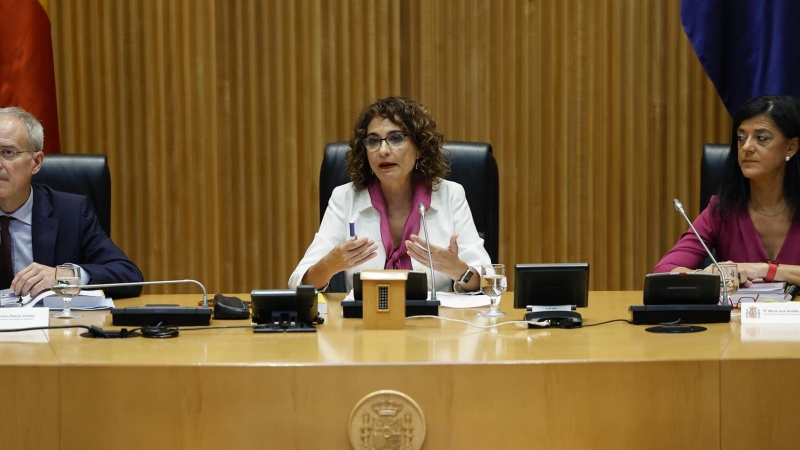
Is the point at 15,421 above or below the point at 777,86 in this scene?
below

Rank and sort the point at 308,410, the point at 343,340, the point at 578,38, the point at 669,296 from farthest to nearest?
the point at 578,38 → the point at 669,296 → the point at 343,340 → the point at 308,410

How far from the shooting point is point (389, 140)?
316 cm

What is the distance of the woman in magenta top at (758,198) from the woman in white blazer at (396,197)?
2.30 feet

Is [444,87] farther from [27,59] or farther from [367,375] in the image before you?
[367,375]

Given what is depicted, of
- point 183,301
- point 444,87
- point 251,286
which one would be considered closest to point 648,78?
point 444,87

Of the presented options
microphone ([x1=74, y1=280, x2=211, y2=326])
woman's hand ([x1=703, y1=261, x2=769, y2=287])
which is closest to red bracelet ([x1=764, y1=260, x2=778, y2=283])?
woman's hand ([x1=703, y1=261, x2=769, y2=287])

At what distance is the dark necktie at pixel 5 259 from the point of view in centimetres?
292

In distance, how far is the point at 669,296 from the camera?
2336 millimetres

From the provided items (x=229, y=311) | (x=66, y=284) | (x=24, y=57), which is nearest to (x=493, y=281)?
(x=229, y=311)

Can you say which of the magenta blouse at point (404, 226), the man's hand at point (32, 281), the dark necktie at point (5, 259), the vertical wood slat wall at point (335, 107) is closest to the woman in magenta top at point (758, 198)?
the magenta blouse at point (404, 226)

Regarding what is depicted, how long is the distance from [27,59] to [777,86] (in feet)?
10.2

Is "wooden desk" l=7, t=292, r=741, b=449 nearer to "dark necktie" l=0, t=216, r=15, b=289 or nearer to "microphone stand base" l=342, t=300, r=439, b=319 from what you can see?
"microphone stand base" l=342, t=300, r=439, b=319

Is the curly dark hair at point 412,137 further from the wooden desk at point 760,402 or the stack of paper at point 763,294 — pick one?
the wooden desk at point 760,402

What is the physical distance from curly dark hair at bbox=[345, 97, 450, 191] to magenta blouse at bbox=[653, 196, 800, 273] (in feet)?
2.70
